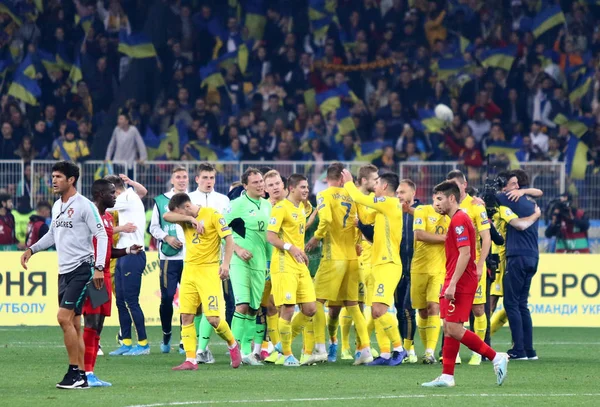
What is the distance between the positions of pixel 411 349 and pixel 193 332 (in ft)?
8.88

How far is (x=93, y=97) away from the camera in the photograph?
25562mm

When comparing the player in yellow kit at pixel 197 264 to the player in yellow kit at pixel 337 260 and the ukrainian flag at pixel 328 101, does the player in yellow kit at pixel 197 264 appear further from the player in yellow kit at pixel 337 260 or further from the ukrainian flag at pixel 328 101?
the ukrainian flag at pixel 328 101

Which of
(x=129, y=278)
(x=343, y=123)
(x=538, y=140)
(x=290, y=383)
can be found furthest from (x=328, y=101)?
(x=290, y=383)

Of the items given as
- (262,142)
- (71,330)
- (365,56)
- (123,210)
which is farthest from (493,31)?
(71,330)

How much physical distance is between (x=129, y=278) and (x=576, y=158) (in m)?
10.9

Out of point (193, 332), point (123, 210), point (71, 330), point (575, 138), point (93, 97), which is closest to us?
point (71, 330)

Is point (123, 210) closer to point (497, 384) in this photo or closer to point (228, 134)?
point (497, 384)

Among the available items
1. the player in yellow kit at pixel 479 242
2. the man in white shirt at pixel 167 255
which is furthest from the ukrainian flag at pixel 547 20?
the man in white shirt at pixel 167 255

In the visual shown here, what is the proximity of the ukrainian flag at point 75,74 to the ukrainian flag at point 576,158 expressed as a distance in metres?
10.5

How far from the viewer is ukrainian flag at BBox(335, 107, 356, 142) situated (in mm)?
24500

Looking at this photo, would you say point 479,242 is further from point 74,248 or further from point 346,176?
point 74,248

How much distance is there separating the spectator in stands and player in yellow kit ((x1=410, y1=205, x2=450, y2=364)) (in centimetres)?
1030

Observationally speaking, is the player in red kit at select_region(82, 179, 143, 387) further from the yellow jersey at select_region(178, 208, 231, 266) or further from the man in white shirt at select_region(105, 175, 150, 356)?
the man in white shirt at select_region(105, 175, 150, 356)

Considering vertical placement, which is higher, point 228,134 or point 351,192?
point 228,134
